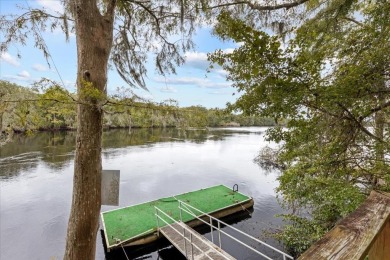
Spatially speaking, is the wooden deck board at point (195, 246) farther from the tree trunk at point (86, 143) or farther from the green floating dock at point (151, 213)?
the tree trunk at point (86, 143)

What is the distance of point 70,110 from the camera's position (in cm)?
201

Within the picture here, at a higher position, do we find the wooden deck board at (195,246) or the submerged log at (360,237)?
the submerged log at (360,237)

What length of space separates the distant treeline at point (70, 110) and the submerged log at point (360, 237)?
143 centimetres

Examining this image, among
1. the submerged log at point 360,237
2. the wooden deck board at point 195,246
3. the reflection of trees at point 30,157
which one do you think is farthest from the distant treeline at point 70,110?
the reflection of trees at point 30,157

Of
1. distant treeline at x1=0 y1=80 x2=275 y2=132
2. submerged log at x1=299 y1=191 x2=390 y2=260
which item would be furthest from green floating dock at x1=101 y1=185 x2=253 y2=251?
submerged log at x1=299 y1=191 x2=390 y2=260

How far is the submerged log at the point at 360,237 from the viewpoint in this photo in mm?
584

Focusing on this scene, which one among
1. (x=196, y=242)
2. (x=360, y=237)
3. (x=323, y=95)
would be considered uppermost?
(x=323, y=95)

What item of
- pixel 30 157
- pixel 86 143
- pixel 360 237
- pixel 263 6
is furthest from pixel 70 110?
pixel 30 157

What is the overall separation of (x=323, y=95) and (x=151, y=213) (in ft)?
21.4

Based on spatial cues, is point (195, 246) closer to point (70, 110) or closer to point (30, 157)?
point (70, 110)

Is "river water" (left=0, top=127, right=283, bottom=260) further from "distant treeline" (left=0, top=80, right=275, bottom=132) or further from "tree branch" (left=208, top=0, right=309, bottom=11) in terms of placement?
"tree branch" (left=208, top=0, right=309, bottom=11)

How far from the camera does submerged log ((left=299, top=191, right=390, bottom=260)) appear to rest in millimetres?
584

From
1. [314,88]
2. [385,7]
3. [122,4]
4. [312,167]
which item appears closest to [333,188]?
[312,167]

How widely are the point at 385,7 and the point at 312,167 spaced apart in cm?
224
